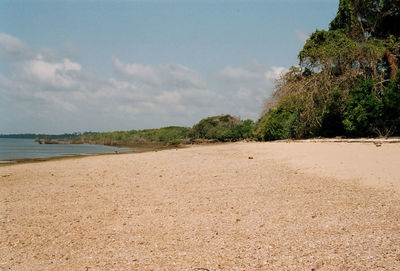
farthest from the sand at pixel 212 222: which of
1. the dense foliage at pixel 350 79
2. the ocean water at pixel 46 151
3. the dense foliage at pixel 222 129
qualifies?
the dense foliage at pixel 222 129

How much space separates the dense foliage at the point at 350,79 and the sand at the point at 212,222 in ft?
26.4

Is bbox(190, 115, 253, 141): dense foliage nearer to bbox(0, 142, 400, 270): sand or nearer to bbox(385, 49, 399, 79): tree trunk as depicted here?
bbox(385, 49, 399, 79): tree trunk

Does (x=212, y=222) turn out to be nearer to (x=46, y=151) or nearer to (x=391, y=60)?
(x=391, y=60)

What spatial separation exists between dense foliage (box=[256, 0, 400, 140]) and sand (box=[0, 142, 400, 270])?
8059mm

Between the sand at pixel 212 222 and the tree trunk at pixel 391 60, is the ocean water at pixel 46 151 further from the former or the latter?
the tree trunk at pixel 391 60

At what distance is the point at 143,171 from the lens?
10.3 m

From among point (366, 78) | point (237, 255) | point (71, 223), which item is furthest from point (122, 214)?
point (366, 78)

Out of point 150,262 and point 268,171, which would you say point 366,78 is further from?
point 150,262

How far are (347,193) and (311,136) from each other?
15763 mm

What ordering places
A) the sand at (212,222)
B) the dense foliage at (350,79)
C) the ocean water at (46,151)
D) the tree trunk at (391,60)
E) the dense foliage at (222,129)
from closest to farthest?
the sand at (212,222) → the dense foliage at (350,79) → the tree trunk at (391,60) → the ocean water at (46,151) → the dense foliage at (222,129)

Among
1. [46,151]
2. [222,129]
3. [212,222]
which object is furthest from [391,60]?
[46,151]

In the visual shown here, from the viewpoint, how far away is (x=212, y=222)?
15.3 ft

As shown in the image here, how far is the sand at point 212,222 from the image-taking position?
3.38 metres

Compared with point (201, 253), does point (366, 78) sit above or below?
above
